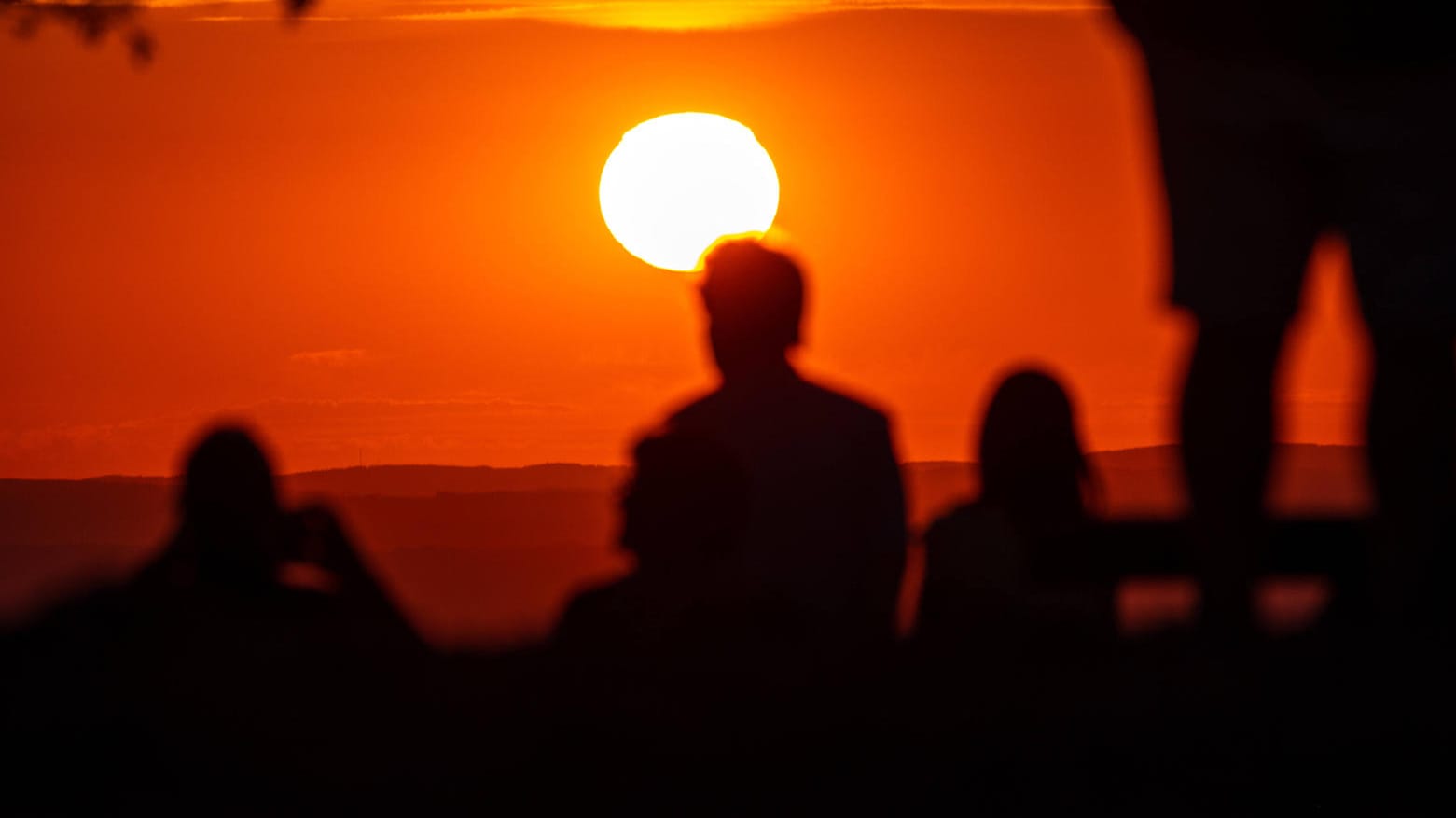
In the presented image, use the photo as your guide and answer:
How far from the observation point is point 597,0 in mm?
14383

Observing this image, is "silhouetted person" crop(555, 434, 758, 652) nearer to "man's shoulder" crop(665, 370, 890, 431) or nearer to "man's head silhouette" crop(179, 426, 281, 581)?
"man's shoulder" crop(665, 370, 890, 431)

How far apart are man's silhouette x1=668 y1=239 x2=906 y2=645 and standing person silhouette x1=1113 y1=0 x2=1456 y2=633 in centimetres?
66

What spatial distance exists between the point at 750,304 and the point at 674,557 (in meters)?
0.68

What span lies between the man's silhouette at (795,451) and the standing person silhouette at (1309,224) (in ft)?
2.18

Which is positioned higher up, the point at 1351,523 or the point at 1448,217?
the point at 1448,217

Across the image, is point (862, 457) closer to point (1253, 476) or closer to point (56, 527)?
point (1253, 476)

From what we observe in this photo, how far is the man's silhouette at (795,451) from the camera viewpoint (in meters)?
4.52

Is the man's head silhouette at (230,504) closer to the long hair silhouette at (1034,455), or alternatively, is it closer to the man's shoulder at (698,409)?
the man's shoulder at (698,409)

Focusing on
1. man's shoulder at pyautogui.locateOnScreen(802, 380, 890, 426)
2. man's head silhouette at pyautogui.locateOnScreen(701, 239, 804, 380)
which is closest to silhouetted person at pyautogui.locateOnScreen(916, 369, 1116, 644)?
man's shoulder at pyautogui.locateOnScreen(802, 380, 890, 426)

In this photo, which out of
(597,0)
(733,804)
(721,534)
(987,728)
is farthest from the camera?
(597,0)

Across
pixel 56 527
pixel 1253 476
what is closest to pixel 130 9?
pixel 1253 476

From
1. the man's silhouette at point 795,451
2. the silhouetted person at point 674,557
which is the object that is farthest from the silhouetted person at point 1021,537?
the silhouetted person at point 674,557

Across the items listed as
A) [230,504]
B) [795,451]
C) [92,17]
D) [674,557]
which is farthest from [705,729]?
[92,17]

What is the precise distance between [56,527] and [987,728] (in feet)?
32.9
